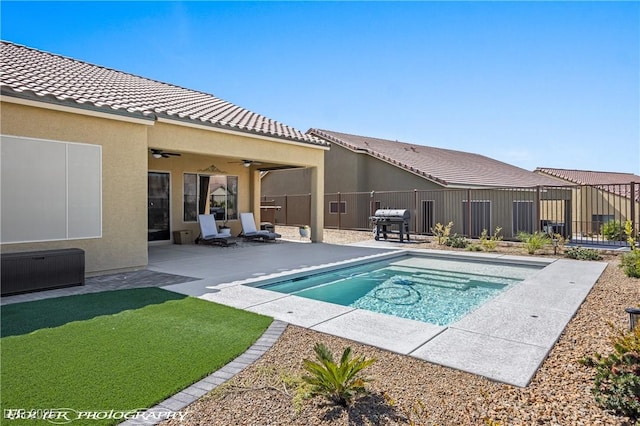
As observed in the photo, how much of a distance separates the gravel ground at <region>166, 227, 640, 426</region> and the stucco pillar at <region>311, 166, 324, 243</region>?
11.1m

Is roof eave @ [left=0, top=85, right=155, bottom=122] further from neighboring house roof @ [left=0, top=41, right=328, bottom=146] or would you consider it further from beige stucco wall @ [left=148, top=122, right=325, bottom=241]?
beige stucco wall @ [left=148, top=122, right=325, bottom=241]

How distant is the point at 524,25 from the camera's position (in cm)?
1176

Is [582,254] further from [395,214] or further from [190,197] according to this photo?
[190,197]

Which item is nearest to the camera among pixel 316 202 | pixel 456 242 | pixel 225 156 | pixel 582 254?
pixel 582 254

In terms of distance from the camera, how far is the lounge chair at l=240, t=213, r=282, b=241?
50.7 feet

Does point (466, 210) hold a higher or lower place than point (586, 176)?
lower

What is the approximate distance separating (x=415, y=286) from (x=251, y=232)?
8199 mm

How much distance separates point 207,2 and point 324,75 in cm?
610

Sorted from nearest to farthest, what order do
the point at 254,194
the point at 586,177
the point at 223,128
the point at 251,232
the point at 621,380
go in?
1. the point at 621,380
2. the point at 223,128
3. the point at 251,232
4. the point at 254,194
5. the point at 586,177

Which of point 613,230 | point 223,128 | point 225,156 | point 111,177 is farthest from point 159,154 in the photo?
point 613,230

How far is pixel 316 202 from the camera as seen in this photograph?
50.3 feet

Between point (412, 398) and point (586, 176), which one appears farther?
point (586, 176)

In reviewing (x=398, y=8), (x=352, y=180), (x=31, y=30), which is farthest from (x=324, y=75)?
(x=31, y=30)

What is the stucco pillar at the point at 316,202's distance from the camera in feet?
50.5
